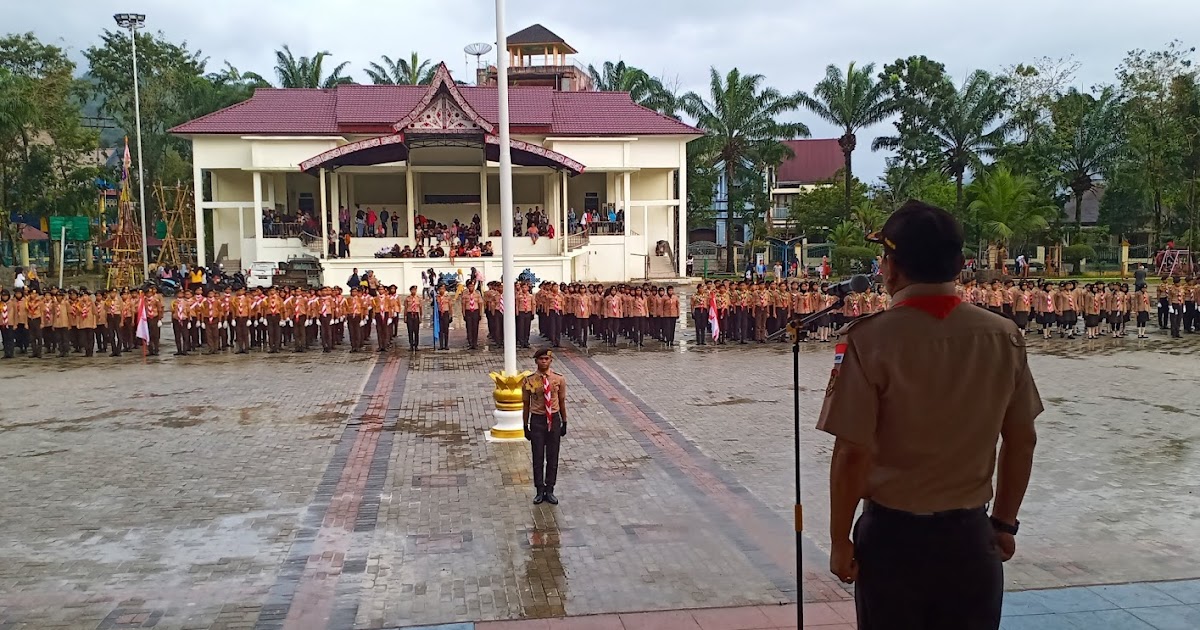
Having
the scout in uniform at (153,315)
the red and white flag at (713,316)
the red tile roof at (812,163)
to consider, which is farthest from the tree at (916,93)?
the scout in uniform at (153,315)

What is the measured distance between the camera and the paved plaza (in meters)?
6.01

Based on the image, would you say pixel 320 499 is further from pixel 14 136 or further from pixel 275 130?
pixel 14 136

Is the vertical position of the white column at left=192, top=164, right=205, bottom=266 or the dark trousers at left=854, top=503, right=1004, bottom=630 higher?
the white column at left=192, top=164, right=205, bottom=266

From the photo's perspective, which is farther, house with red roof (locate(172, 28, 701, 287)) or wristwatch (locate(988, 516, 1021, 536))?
house with red roof (locate(172, 28, 701, 287))

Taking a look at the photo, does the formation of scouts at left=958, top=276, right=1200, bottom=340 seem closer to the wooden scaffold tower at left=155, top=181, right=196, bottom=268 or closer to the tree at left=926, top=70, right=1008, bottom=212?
the tree at left=926, top=70, right=1008, bottom=212

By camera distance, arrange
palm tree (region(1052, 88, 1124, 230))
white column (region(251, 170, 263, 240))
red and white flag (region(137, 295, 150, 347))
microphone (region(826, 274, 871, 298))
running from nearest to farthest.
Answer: microphone (region(826, 274, 871, 298)) → red and white flag (region(137, 295, 150, 347)) → white column (region(251, 170, 263, 240)) → palm tree (region(1052, 88, 1124, 230))

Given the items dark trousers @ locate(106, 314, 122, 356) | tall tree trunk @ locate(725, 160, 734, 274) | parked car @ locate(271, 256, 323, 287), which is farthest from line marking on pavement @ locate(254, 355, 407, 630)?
tall tree trunk @ locate(725, 160, 734, 274)

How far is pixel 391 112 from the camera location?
40406 millimetres

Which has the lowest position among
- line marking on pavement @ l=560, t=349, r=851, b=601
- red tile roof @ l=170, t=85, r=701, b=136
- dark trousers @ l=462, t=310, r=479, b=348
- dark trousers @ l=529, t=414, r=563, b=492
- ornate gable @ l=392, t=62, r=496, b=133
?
line marking on pavement @ l=560, t=349, r=851, b=601

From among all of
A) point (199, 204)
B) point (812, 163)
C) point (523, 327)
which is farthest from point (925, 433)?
point (812, 163)

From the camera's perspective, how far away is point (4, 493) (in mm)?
8898

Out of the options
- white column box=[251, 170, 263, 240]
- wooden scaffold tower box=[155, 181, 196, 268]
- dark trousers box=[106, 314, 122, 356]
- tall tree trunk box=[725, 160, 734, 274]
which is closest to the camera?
dark trousers box=[106, 314, 122, 356]

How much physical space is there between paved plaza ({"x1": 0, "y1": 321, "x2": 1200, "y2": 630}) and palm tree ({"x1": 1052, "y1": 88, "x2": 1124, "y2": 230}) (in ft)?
107

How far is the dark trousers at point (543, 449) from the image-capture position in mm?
8305
